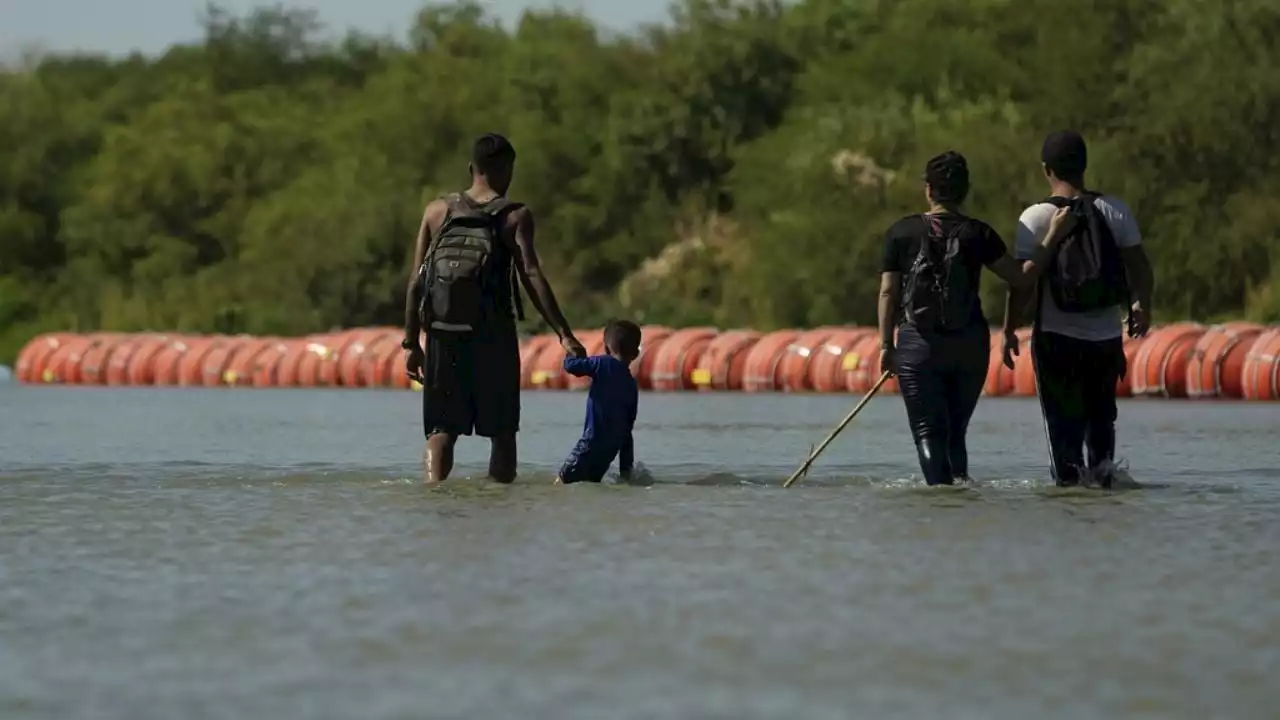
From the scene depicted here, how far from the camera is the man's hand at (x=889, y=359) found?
44.2 feet

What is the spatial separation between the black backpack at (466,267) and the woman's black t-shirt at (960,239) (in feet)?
5.71

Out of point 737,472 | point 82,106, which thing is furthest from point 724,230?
point 737,472

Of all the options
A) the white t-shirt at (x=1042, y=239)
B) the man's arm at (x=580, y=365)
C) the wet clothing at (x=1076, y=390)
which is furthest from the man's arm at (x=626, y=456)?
the white t-shirt at (x=1042, y=239)

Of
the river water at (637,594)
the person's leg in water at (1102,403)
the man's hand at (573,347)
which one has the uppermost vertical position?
the man's hand at (573,347)

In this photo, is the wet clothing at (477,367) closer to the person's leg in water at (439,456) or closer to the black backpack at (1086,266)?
the person's leg in water at (439,456)

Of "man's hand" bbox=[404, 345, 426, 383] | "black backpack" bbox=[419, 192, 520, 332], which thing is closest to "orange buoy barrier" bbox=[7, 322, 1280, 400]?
"man's hand" bbox=[404, 345, 426, 383]

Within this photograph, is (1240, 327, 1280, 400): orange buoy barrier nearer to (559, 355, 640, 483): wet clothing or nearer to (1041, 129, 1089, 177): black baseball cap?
(559, 355, 640, 483): wet clothing

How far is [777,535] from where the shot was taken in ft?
36.9

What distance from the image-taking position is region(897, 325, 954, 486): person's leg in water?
13.4 metres

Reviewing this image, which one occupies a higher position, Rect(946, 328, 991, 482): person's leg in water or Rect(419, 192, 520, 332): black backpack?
Rect(419, 192, 520, 332): black backpack

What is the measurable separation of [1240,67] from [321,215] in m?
30.9

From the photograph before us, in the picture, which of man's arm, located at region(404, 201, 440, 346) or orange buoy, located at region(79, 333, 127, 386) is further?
orange buoy, located at region(79, 333, 127, 386)

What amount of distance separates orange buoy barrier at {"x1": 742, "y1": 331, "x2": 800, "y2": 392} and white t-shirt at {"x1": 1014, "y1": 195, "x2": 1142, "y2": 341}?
24950 millimetres

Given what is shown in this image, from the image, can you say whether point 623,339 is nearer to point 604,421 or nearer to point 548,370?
point 604,421
